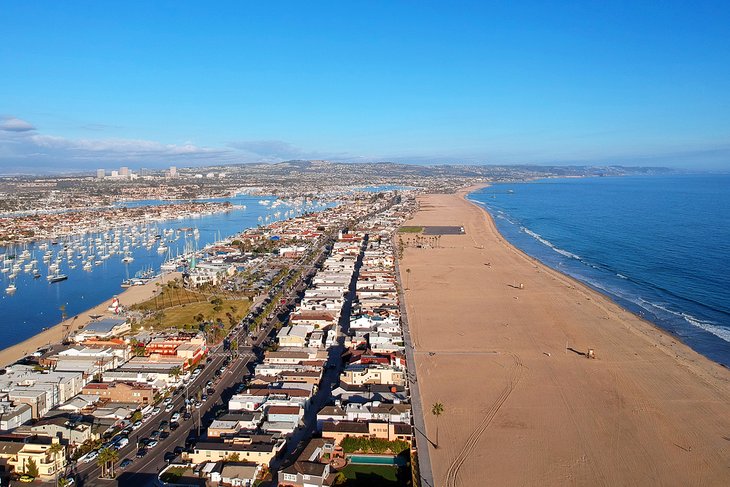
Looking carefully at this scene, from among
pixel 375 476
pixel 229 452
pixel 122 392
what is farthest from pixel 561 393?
pixel 122 392

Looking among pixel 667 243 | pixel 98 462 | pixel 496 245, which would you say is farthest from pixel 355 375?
pixel 667 243

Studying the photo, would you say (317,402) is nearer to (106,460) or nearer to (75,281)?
(106,460)

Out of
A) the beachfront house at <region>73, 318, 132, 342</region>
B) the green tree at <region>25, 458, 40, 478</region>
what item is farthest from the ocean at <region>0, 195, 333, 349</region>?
the green tree at <region>25, 458, 40, 478</region>

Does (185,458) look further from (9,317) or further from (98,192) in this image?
(98,192)

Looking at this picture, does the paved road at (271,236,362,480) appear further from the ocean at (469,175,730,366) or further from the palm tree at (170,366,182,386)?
the ocean at (469,175,730,366)

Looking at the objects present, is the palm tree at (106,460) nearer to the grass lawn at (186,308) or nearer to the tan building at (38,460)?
the tan building at (38,460)
